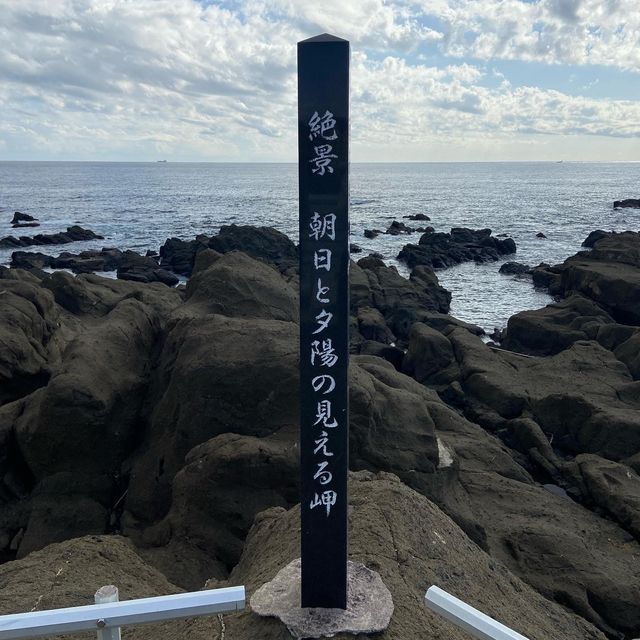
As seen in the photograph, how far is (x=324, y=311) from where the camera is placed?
149 inches

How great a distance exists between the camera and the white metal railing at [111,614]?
2393 millimetres

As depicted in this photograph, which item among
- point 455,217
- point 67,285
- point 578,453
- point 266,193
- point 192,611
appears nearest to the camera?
point 192,611

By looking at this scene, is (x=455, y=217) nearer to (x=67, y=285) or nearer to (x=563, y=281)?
(x=563, y=281)

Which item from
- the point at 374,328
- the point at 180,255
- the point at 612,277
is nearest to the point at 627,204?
the point at 612,277

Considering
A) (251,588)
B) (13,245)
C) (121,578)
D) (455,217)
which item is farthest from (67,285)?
(455,217)

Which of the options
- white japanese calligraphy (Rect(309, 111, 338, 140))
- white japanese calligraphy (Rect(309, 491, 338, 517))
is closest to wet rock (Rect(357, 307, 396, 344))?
white japanese calligraphy (Rect(309, 491, 338, 517))

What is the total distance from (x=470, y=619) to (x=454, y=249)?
4052 cm

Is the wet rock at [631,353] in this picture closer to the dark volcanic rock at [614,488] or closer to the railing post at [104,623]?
the dark volcanic rock at [614,488]

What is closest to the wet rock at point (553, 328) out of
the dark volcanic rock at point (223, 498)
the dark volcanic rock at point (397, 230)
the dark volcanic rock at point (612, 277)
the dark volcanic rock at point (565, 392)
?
the dark volcanic rock at point (612, 277)

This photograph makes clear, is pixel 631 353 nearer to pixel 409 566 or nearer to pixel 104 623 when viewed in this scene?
pixel 409 566

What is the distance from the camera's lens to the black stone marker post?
3.57 m

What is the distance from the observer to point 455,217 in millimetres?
68500

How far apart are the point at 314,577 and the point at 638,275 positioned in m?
24.0

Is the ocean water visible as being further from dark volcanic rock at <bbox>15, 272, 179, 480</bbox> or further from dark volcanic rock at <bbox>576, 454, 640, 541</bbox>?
dark volcanic rock at <bbox>15, 272, 179, 480</bbox>
